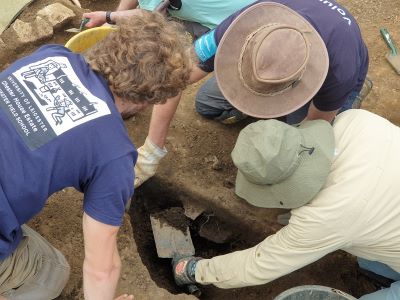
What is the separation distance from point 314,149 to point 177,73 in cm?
69

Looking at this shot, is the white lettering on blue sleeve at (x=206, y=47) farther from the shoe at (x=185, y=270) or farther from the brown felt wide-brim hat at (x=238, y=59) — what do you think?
the shoe at (x=185, y=270)

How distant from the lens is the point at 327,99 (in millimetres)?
2631

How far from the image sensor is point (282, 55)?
7.06ft

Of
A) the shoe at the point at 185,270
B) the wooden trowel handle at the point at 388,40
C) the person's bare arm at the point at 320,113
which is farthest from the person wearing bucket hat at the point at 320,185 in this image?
the wooden trowel handle at the point at 388,40

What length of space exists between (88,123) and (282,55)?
0.94m

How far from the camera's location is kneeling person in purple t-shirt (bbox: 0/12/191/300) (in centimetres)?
166

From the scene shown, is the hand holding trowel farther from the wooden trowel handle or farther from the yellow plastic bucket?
the yellow plastic bucket

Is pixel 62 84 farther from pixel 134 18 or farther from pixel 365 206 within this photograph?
pixel 365 206

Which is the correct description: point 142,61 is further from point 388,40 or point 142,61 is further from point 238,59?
point 388,40

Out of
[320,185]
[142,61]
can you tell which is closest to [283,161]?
[320,185]

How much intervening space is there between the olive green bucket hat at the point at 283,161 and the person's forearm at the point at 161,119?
2.85ft

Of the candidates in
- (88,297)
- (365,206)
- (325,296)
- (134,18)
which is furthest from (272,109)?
(88,297)

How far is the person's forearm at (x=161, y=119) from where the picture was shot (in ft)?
9.50

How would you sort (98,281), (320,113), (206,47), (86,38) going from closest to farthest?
(98,281) < (206,47) < (320,113) < (86,38)
